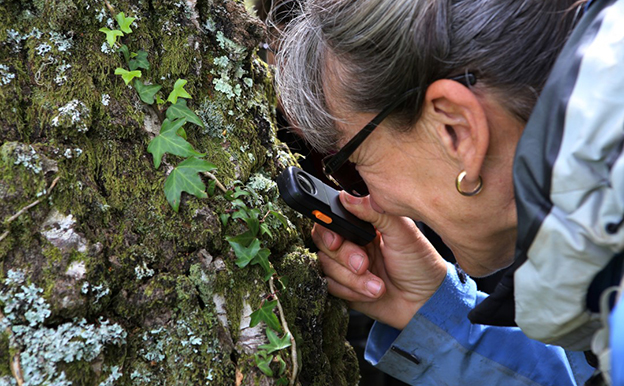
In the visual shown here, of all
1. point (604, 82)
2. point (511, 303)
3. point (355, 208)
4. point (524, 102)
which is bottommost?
point (355, 208)

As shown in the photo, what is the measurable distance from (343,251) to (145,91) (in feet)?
2.53

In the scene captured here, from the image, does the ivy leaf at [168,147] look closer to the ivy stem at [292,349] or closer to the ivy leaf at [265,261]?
the ivy leaf at [265,261]

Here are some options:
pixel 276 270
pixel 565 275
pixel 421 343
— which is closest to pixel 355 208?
pixel 276 270

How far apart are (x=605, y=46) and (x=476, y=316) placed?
77cm

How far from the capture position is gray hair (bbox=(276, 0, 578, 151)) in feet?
3.70

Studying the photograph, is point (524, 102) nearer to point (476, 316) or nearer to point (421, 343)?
point (476, 316)

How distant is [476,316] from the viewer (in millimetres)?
1413

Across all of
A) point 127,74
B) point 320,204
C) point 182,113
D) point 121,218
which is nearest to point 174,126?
point 182,113

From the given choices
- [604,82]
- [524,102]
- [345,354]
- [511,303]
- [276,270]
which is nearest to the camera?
[604,82]

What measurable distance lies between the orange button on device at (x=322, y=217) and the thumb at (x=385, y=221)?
7cm

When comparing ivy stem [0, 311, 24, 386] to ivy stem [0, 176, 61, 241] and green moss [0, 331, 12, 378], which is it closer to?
green moss [0, 331, 12, 378]

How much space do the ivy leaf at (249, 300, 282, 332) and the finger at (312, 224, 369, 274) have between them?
35 centimetres

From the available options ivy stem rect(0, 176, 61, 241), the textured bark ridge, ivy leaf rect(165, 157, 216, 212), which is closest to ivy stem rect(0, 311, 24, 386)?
the textured bark ridge

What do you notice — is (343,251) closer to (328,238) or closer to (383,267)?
(328,238)
